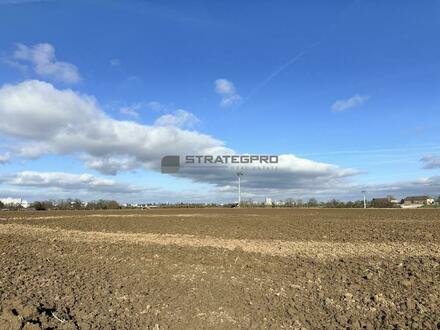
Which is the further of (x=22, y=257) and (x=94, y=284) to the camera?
(x=22, y=257)

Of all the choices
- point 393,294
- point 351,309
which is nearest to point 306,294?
point 351,309

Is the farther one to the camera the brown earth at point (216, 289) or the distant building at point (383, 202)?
the distant building at point (383, 202)

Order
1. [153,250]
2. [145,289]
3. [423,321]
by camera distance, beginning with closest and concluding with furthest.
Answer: [423,321] → [145,289] → [153,250]

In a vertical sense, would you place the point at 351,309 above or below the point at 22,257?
below

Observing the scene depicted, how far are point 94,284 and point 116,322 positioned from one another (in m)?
2.42

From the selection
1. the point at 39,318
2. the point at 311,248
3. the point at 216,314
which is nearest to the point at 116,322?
the point at 39,318

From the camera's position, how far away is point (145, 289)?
11.4m

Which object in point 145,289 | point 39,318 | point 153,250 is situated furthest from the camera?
point 153,250

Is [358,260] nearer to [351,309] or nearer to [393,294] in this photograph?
[393,294]

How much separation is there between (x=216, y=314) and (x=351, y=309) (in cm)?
318

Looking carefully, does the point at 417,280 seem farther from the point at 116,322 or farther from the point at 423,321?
the point at 116,322

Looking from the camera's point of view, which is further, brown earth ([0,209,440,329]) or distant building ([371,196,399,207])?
distant building ([371,196,399,207])

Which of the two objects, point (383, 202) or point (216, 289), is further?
point (383, 202)

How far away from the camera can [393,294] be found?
1139 cm
